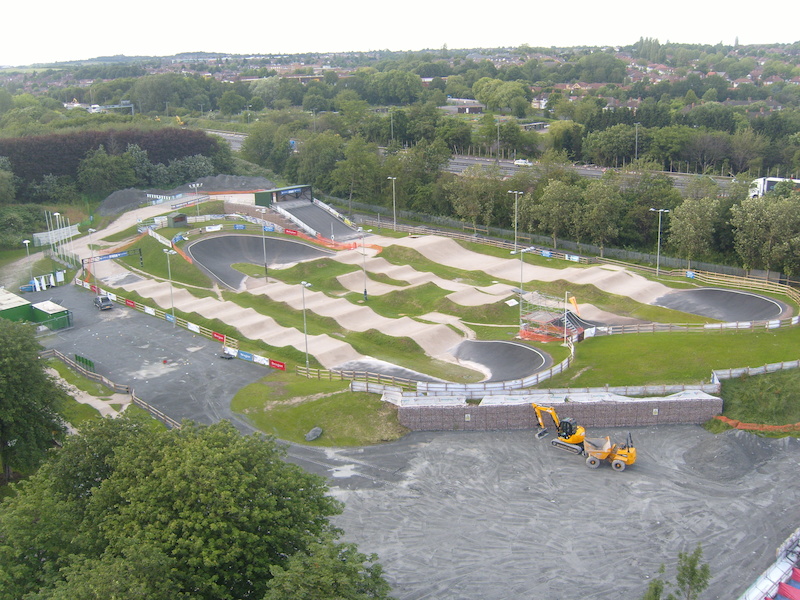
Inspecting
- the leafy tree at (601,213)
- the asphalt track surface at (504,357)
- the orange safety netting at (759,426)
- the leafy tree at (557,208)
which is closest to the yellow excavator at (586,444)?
the orange safety netting at (759,426)

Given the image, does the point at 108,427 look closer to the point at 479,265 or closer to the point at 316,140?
the point at 479,265

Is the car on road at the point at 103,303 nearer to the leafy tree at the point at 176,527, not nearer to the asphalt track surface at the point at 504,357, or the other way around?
the asphalt track surface at the point at 504,357

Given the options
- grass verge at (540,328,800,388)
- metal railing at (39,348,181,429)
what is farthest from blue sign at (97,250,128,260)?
grass verge at (540,328,800,388)

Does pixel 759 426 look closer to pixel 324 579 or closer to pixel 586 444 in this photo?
pixel 586 444

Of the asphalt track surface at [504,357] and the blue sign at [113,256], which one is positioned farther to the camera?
the blue sign at [113,256]

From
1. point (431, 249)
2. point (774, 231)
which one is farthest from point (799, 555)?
point (431, 249)
